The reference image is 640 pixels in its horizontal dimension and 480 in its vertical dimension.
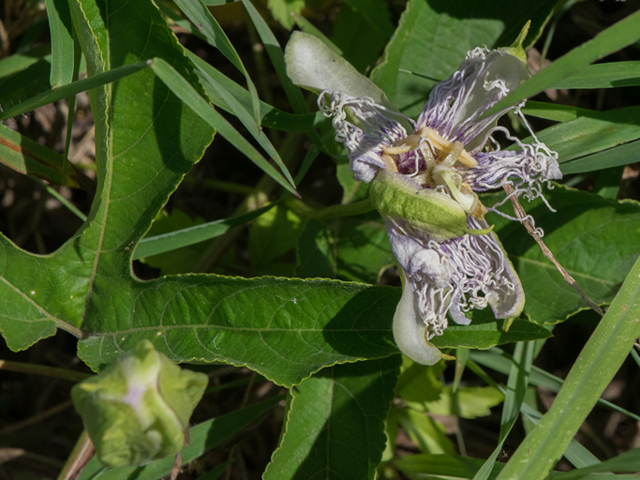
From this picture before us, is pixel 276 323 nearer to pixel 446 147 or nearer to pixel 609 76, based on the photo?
pixel 446 147

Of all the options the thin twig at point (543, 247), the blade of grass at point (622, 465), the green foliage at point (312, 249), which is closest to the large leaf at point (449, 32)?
the green foliage at point (312, 249)

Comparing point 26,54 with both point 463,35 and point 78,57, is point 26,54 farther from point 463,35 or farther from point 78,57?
point 463,35

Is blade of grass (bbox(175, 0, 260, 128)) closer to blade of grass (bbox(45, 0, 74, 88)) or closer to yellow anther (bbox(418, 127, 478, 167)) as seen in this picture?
blade of grass (bbox(45, 0, 74, 88))

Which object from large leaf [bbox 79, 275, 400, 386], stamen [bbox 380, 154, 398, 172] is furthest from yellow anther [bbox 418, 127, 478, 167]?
large leaf [bbox 79, 275, 400, 386]

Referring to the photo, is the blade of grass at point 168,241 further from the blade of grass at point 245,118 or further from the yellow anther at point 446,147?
the yellow anther at point 446,147

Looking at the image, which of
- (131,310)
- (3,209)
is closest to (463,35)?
(131,310)

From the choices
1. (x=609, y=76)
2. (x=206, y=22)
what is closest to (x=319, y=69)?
(x=206, y=22)
